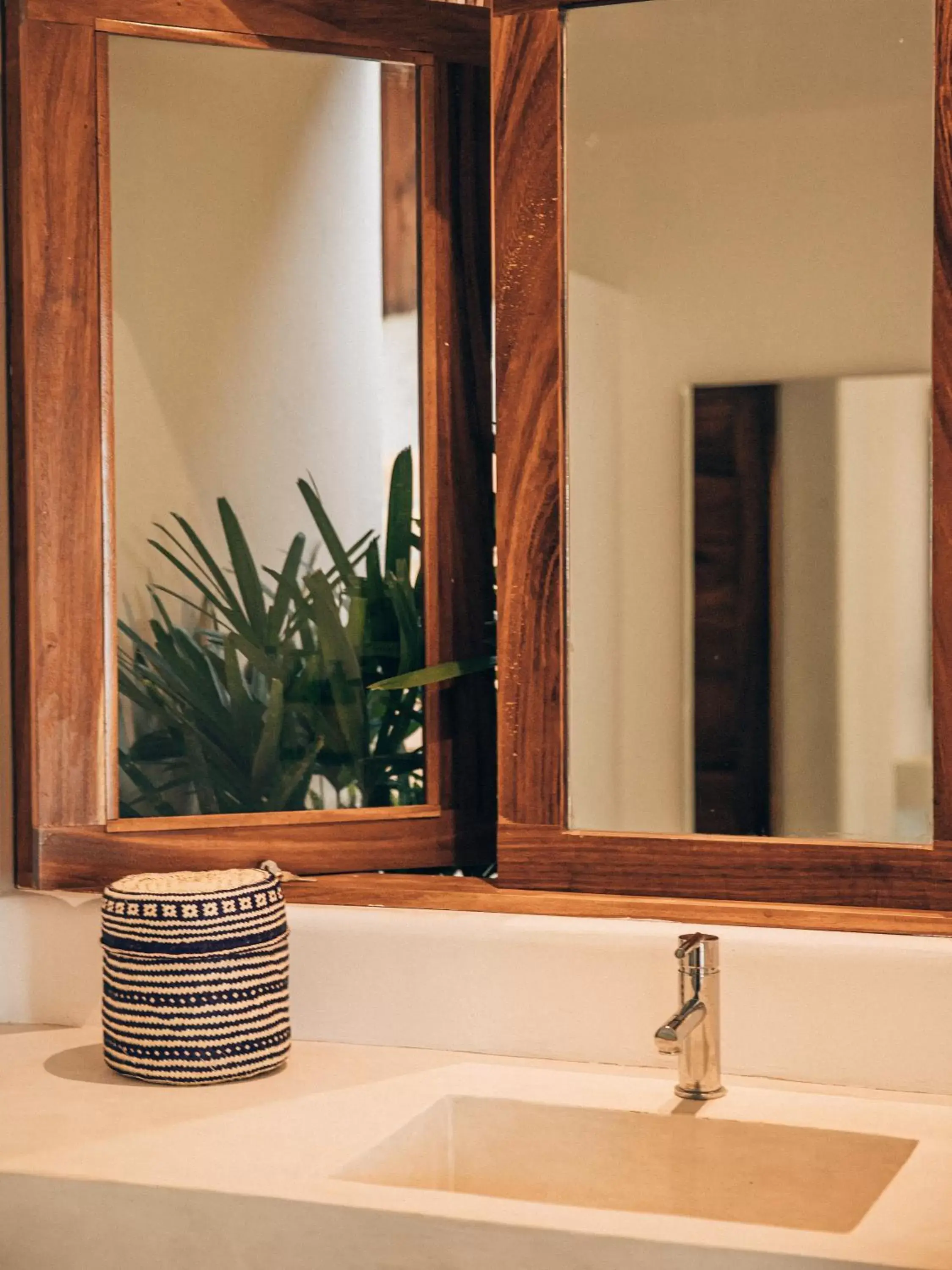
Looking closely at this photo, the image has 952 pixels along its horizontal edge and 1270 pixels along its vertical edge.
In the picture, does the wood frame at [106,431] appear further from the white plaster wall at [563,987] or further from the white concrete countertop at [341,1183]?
the white concrete countertop at [341,1183]

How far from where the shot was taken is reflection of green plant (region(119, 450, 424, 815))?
1.47 metres

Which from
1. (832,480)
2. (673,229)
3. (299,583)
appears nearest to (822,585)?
(832,480)

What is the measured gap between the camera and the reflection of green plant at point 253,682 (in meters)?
1.47

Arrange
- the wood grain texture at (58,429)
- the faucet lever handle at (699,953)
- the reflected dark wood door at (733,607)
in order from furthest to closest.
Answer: the wood grain texture at (58,429) → the reflected dark wood door at (733,607) → the faucet lever handle at (699,953)

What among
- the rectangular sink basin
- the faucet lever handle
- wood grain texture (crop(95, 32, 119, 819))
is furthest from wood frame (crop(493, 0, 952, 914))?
wood grain texture (crop(95, 32, 119, 819))

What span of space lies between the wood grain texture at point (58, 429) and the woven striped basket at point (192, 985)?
0.24 metres

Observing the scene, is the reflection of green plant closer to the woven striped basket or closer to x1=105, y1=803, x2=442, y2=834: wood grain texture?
x1=105, y1=803, x2=442, y2=834: wood grain texture

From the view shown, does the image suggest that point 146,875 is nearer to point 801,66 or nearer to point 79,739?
point 79,739

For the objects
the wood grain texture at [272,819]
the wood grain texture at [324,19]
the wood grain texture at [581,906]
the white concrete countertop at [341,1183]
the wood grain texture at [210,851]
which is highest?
the wood grain texture at [324,19]

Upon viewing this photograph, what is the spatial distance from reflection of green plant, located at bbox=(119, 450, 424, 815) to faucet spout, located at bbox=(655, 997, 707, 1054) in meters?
0.42

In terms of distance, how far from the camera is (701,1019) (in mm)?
1174

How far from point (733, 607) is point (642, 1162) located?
45 centimetres

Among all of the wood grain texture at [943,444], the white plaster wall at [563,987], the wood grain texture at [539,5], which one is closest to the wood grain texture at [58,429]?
the white plaster wall at [563,987]

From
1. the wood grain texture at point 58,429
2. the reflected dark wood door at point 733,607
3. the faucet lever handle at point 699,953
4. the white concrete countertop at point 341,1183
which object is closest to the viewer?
the white concrete countertop at point 341,1183
